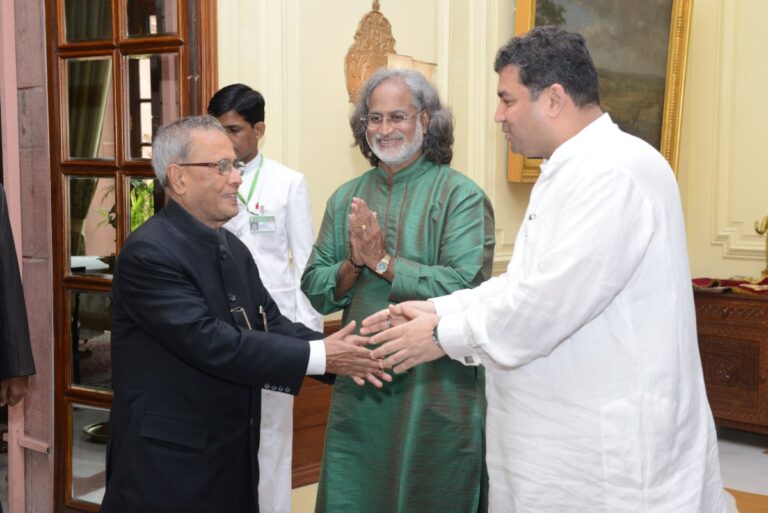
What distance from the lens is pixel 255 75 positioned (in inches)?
183

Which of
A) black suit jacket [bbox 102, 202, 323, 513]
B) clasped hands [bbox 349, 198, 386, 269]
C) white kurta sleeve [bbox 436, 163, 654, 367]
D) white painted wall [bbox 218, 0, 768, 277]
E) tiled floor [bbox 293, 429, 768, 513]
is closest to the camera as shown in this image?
white kurta sleeve [bbox 436, 163, 654, 367]

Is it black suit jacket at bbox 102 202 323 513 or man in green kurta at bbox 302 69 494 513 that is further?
man in green kurta at bbox 302 69 494 513

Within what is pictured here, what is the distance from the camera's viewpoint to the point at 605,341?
7.21ft

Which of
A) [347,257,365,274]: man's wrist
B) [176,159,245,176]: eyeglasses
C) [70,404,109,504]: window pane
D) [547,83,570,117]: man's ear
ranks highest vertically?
[547,83,570,117]: man's ear

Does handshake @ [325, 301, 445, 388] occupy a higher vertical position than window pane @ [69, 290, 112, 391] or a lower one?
higher

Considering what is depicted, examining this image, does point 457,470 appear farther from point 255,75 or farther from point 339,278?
Answer: point 255,75

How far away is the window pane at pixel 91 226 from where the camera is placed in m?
4.29

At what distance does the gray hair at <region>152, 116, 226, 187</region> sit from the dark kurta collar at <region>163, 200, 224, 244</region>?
0.36 feet

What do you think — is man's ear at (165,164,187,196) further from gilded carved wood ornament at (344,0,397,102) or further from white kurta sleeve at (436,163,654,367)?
gilded carved wood ornament at (344,0,397,102)

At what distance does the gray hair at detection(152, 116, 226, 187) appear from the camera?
276 centimetres

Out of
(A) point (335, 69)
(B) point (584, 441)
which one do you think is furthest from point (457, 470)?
(A) point (335, 69)

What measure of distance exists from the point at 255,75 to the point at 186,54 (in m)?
0.64

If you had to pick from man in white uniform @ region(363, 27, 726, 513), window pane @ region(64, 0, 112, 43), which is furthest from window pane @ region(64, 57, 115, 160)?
man in white uniform @ region(363, 27, 726, 513)

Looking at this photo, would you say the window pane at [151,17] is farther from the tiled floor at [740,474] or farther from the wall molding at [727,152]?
the wall molding at [727,152]
